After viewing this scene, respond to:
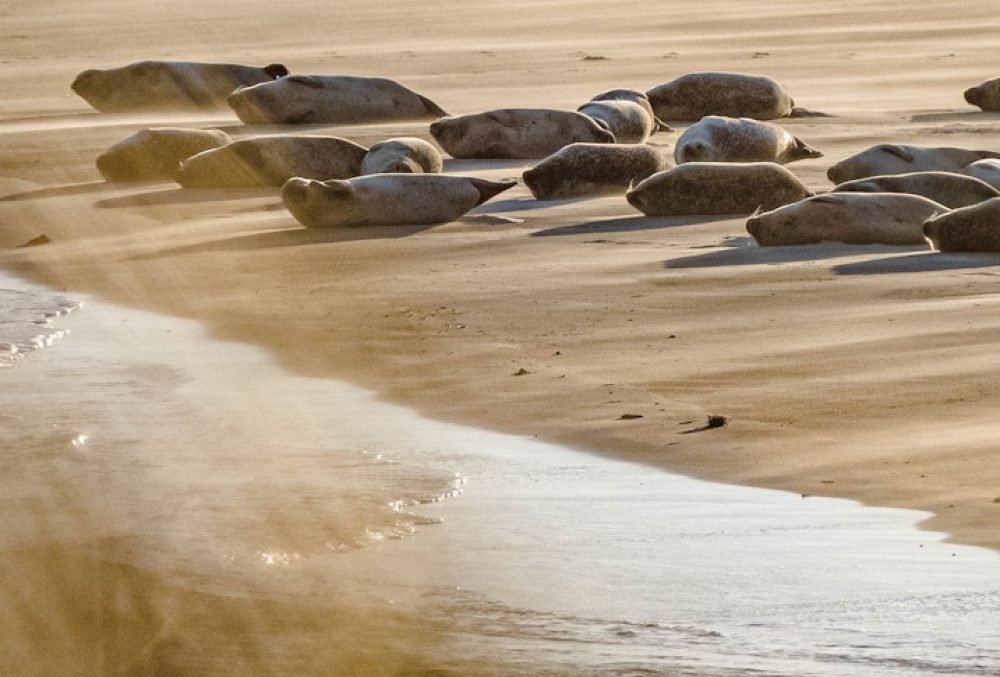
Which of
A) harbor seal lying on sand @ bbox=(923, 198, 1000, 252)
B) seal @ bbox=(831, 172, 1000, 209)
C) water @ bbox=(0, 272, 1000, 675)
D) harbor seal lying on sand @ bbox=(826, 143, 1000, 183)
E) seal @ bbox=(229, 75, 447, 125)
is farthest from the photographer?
seal @ bbox=(229, 75, 447, 125)

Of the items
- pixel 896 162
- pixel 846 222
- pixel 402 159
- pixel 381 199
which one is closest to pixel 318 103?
pixel 402 159

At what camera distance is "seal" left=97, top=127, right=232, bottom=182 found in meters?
12.3

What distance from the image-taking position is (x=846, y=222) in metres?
8.60

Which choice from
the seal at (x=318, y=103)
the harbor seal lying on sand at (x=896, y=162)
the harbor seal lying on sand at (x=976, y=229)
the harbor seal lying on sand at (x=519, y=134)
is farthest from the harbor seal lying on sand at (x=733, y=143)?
the seal at (x=318, y=103)

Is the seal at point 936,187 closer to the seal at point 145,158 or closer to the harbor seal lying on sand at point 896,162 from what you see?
the harbor seal lying on sand at point 896,162

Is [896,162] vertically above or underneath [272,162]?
above

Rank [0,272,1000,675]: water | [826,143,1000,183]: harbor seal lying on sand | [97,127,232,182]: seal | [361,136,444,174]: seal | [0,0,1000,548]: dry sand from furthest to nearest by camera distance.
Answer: [97,127,232,182]: seal
[361,136,444,174]: seal
[826,143,1000,183]: harbor seal lying on sand
[0,0,1000,548]: dry sand
[0,272,1000,675]: water

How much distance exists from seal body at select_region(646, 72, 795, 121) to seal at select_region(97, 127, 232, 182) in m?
4.64

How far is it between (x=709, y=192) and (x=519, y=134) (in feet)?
10.4

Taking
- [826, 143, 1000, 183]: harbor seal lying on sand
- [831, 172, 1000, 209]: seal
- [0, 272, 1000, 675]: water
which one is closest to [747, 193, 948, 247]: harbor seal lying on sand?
[831, 172, 1000, 209]: seal

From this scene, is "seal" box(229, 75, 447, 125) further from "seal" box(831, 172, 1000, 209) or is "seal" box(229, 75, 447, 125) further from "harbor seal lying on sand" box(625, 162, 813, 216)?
"seal" box(831, 172, 1000, 209)

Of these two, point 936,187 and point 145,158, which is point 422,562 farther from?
point 145,158

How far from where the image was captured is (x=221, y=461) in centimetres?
505

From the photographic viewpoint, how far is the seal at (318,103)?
609 inches
